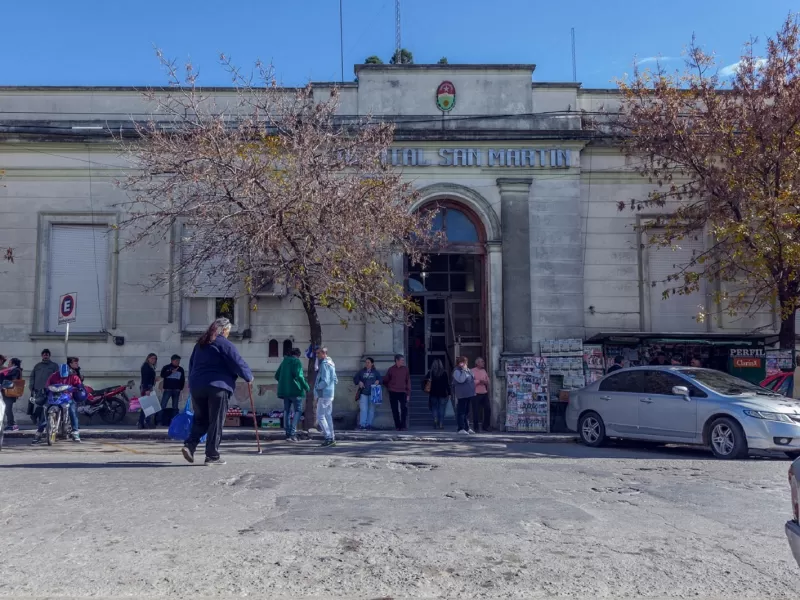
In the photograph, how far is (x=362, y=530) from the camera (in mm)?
6293

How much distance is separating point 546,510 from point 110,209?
14.2 metres

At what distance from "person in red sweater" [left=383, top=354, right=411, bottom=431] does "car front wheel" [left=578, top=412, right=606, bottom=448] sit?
3.83m

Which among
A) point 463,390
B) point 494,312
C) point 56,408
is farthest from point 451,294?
point 56,408

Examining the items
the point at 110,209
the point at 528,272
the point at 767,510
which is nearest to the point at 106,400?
the point at 110,209

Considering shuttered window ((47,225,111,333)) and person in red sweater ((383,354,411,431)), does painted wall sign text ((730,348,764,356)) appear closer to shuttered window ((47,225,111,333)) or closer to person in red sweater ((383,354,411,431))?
person in red sweater ((383,354,411,431))

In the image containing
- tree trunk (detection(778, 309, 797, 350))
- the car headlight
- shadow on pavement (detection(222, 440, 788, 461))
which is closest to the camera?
the car headlight

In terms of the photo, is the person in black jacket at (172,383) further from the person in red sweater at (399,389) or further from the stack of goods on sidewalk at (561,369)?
the stack of goods on sidewalk at (561,369)

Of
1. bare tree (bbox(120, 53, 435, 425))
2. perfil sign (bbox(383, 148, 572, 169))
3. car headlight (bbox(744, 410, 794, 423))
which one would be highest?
perfil sign (bbox(383, 148, 572, 169))

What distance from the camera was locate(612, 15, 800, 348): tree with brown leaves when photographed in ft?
47.2

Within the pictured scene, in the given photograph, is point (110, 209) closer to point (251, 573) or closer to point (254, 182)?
point (254, 182)

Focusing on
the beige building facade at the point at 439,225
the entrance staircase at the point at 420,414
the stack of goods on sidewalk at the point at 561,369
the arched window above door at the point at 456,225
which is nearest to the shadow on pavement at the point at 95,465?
the beige building facade at the point at 439,225

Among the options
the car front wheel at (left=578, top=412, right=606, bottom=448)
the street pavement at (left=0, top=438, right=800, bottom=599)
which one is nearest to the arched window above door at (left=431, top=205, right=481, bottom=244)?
the car front wheel at (left=578, top=412, right=606, bottom=448)

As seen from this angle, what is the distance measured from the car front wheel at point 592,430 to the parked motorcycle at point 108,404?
985 centimetres

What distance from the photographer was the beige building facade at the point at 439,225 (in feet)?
58.7
